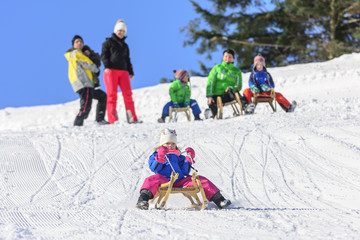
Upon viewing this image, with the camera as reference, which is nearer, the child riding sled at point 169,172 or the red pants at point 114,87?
the child riding sled at point 169,172

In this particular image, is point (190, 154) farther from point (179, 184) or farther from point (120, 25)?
point (120, 25)

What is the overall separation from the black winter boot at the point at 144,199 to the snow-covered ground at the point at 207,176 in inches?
5.8

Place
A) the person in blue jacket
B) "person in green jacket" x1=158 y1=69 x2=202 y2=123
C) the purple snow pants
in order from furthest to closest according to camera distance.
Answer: "person in green jacket" x1=158 y1=69 x2=202 y2=123
the person in blue jacket
the purple snow pants

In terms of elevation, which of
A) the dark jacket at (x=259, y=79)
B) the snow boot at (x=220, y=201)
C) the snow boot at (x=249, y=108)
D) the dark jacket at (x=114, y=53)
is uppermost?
the dark jacket at (x=114, y=53)

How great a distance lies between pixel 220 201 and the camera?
12.2ft

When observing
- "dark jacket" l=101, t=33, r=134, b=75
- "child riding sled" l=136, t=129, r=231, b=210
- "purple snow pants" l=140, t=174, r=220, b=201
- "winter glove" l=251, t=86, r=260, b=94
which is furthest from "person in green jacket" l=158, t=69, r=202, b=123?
"purple snow pants" l=140, t=174, r=220, b=201

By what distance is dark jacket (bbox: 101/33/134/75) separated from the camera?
8.55 meters

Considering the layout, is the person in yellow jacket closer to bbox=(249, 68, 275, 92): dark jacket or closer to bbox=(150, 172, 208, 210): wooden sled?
bbox=(249, 68, 275, 92): dark jacket

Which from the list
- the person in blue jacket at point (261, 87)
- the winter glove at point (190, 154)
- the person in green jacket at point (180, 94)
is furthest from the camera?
the person in green jacket at point (180, 94)

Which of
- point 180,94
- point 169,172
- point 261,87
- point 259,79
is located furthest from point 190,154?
point 180,94

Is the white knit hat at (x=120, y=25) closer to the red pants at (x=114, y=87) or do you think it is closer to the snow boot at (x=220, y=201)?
the red pants at (x=114, y=87)

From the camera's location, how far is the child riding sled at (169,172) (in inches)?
147

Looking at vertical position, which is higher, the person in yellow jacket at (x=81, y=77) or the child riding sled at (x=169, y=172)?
the person in yellow jacket at (x=81, y=77)

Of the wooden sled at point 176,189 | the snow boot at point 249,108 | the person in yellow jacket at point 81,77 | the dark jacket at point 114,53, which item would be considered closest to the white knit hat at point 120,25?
the dark jacket at point 114,53
